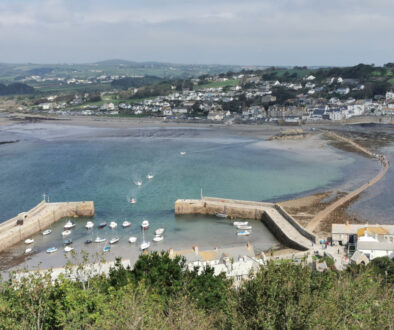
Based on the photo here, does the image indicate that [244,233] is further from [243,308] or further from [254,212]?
[243,308]

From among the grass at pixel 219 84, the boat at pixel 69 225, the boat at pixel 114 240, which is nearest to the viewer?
the boat at pixel 114 240

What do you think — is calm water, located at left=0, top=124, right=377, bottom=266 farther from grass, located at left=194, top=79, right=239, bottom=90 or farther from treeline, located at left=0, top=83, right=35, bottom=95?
treeline, located at left=0, top=83, right=35, bottom=95

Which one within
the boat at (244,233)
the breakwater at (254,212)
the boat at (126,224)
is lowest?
the boat at (126,224)

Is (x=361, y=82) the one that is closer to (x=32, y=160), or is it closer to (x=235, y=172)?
(x=235, y=172)

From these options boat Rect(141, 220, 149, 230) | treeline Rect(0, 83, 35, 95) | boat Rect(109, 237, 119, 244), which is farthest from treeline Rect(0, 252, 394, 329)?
treeline Rect(0, 83, 35, 95)

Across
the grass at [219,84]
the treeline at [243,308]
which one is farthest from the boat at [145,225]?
the grass at [219,84]

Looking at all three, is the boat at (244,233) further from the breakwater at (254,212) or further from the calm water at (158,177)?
the breakwater at (254,212)

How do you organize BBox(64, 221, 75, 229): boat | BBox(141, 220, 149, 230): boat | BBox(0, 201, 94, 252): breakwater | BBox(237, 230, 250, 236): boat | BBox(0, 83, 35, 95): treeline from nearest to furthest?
BBox(0, 201, 94, 252): breakwater → BBox(237, 230, 250, 236): boat → BBox(141, 220, 149, 230): boat → BBox(64, 221, 75, 229): boat → BBox(0, 83, 35, 95): treeline
